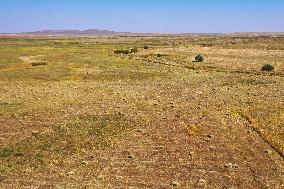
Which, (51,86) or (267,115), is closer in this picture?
(267,115)

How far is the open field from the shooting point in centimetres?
2150

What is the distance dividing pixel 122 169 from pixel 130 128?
8.07m

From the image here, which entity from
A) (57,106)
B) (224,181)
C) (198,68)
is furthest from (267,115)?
(198,68)

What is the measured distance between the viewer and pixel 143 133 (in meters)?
29.2

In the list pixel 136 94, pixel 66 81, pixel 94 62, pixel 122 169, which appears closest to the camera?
pixel 122 169

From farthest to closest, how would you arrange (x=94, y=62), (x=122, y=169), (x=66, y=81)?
1. (x=94, y=62)
2. (x=66, y=81)
3. (x=122, y=169)

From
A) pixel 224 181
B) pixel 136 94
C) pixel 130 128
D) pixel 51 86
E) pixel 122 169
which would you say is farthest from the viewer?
pixel 51 86

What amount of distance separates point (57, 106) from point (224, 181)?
20.7m

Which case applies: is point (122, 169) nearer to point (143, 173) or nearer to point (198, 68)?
point (143, 173)

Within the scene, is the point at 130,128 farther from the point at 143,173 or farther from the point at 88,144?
the point at 143,173

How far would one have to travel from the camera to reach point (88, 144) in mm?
26578

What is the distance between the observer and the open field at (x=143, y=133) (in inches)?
846

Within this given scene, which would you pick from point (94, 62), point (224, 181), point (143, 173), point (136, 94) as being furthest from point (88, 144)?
point (94, 62)

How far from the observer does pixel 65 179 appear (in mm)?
21078
